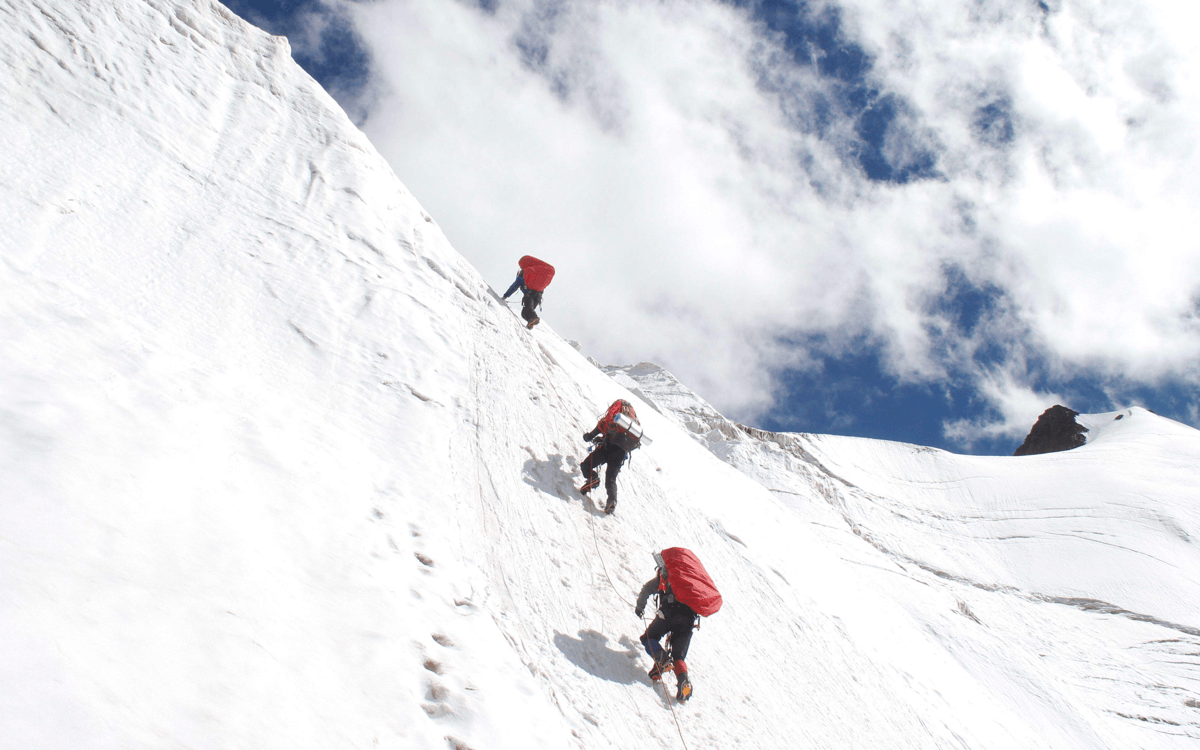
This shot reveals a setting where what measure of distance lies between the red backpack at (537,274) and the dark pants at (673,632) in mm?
8646

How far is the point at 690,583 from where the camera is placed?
679cm

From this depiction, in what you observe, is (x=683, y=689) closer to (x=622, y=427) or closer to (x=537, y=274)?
(x=622, y=427)

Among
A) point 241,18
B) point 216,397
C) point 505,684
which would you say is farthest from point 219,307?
point 241,18

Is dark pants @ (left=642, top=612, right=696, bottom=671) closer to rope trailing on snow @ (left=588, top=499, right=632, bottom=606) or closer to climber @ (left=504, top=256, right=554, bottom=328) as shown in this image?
rope trailing on snow @ (left=588, top=499, right=632, bottom=606)

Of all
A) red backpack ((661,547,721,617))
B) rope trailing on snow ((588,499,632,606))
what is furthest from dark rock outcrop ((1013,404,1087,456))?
red backpack ((661,547,721,617))

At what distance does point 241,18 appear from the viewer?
568 inches

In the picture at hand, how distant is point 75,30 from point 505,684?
13.2 m

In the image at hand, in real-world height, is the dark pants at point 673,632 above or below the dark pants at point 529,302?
below

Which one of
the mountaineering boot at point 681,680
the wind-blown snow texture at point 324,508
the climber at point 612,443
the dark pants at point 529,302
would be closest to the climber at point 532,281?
the dark pants at point 529,302

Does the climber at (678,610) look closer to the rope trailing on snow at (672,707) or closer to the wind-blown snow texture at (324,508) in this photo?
Answer: the rope trailing on snow at (672,707)

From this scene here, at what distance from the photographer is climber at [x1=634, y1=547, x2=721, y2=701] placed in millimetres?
6754

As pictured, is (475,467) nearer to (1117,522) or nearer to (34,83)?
(34,83)

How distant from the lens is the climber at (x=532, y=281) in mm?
13805

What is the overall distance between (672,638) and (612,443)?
3071 millimetres
